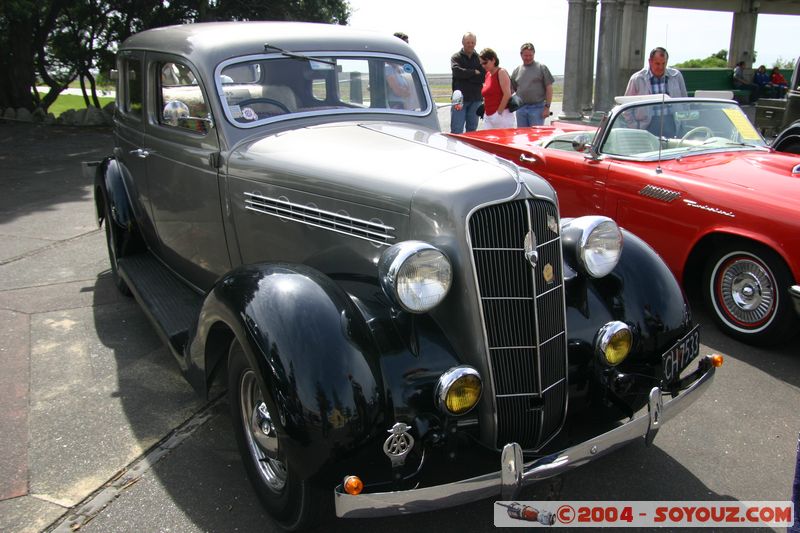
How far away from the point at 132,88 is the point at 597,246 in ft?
11.6

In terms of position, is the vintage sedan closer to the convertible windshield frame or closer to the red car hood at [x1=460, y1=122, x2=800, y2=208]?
the red car hood at [x1=460, y1=122, x2=800, y2=208]

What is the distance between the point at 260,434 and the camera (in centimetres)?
→ 266

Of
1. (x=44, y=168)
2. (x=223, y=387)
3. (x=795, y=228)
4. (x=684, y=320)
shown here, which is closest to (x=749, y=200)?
(x=795, y=228)

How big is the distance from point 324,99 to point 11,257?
4085mm

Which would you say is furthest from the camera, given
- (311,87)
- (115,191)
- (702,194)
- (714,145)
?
(714,145)

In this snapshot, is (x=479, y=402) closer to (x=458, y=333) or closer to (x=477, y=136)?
(x=458, y=333)

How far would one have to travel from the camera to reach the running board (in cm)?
345

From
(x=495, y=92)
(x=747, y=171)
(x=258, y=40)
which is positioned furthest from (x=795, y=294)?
(x=495, y=92)

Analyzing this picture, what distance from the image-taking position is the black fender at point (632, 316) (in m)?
2.72

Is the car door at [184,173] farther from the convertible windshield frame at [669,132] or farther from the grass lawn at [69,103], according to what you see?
the grass lawn at [69,103]

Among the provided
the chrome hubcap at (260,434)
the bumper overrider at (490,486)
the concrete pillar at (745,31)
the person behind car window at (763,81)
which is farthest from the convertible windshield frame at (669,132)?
the concrete pillar at (745,31)

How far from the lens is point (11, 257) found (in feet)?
20.4

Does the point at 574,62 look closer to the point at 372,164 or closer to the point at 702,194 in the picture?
the point at 702,194

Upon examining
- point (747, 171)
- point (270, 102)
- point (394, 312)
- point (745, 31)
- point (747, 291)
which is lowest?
point (747, 291)
